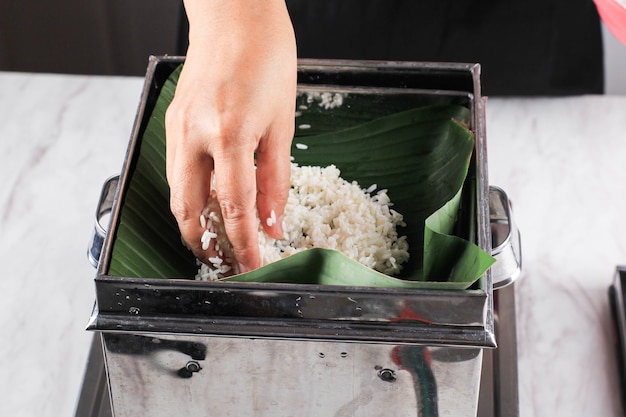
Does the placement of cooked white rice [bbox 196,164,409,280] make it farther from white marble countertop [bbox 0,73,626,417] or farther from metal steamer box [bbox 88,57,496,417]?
white marble countertop [bbox 0,73,626,417]

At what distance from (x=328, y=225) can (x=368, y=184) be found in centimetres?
12

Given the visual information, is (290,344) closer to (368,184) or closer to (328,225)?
(328,225)

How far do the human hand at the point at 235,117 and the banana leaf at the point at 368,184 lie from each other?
67 millimetres

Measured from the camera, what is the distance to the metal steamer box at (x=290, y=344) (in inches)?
31.6

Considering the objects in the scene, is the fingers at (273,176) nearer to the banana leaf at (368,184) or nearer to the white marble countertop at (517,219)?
the banana leaf at (368,184)

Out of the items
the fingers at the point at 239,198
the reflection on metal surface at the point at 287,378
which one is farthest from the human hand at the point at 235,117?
the reflection on metal surface at the point at 287,378

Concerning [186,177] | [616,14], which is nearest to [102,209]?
[186,177]

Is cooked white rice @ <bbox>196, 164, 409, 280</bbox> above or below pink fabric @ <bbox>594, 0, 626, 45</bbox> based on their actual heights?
below

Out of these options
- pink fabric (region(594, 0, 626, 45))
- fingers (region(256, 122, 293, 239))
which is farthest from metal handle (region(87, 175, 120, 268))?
pink fabric (region(594, 0, 626, 45))

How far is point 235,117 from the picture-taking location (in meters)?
0.86

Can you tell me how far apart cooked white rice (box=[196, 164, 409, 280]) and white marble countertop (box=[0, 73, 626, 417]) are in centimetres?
30

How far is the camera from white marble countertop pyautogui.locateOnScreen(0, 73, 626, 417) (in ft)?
3.83

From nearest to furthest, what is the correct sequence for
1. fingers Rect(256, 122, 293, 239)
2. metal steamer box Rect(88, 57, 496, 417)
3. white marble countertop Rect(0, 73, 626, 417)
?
metal steamer box Rect(88, 57, 496, 417) → fingers Rect(256, 122, 293, 239) → white marble countertop Rect(0, 73, 626, 417)

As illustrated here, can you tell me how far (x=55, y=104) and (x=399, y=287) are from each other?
3.09ft
